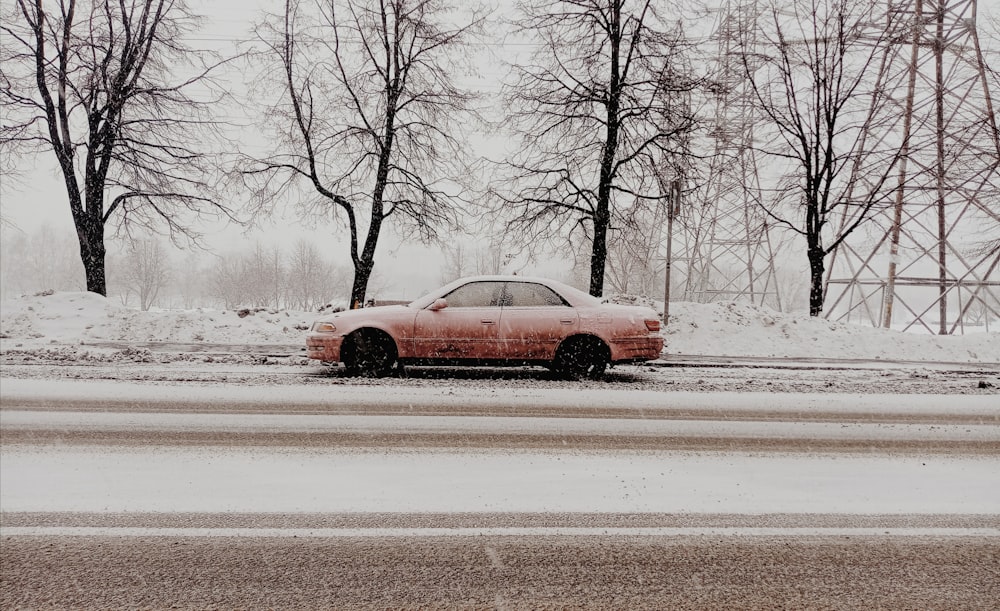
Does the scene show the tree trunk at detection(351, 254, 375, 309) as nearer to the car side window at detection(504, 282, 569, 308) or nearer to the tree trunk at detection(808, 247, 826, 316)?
the car side window at detection(504, 282, 569, 308)

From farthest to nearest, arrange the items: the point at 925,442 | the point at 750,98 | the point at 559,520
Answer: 1. the point at 750,98
2. the point at 925,442
3. the point at 559,520

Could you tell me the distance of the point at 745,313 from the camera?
1536 centimetres

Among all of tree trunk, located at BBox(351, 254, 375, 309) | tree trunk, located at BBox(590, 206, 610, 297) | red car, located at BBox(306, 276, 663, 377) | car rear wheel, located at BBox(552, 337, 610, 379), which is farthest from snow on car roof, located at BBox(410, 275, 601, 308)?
tree trunk, located at BBox(351, 254, 375, 309)

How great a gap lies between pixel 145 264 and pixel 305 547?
48.7 m

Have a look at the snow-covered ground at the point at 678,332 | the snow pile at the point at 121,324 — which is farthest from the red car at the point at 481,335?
the snow pile at the point at 121,324

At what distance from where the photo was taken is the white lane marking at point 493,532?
3.38 metres

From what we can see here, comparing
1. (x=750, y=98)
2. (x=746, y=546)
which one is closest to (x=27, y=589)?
(x=746, y=546)

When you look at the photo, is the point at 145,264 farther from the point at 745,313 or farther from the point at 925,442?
the point at 925,442

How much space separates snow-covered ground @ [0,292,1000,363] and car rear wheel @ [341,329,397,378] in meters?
4.90

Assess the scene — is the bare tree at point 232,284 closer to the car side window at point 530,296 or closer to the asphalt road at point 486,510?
the car side window at point 530,296

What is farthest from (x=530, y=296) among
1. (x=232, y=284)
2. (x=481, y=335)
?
(x=232, y=284)

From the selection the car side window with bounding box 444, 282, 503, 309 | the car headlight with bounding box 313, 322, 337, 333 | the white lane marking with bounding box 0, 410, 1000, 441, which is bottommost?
the white lane marking with bounding box 0, 410, 1000, 441

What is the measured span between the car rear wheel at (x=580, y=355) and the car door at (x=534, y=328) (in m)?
0.16

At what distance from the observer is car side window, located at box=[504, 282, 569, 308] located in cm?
913
